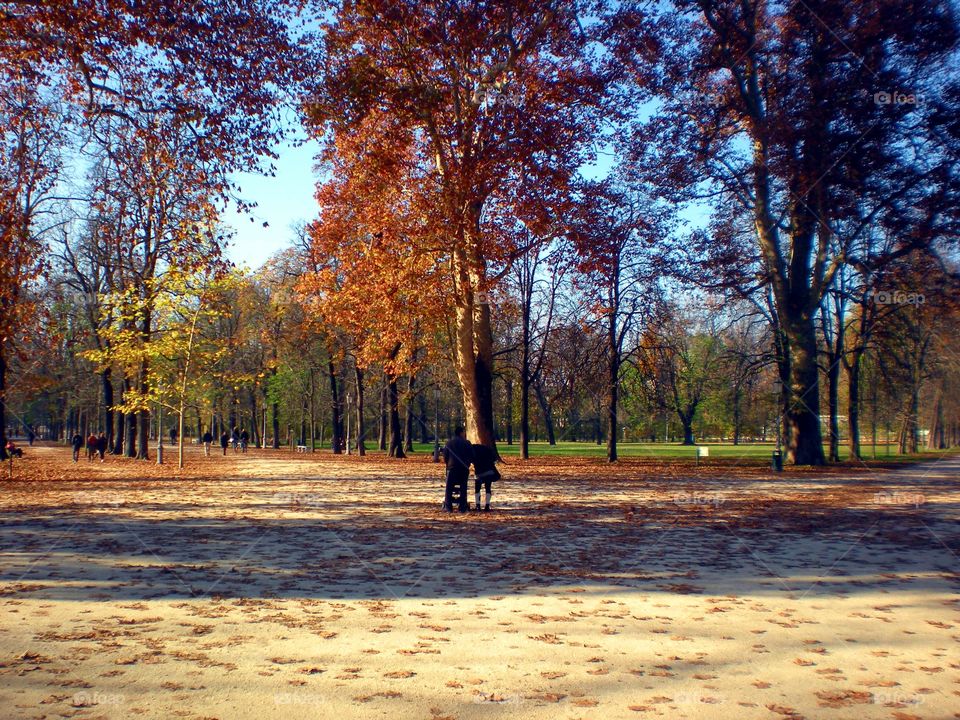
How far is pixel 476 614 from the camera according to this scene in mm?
7109

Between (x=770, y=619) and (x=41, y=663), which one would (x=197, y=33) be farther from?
(x=770, y=619)

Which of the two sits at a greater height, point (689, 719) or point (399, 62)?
point (399, 62)

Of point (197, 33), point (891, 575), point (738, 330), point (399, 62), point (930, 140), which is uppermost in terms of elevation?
point (399, 62)

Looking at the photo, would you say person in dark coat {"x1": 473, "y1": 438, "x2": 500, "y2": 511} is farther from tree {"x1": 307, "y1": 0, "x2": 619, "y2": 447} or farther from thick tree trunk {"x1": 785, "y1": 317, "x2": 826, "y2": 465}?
thick tree trunk {"x1": 785, "y1": 317, "x2": 826, "y2": 465}

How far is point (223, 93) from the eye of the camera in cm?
1383

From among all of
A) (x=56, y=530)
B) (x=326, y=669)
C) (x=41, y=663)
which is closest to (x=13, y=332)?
(x=56, y=530)

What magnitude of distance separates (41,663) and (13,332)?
50.0 feet
